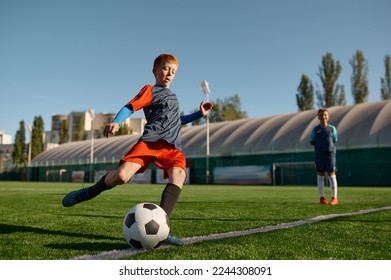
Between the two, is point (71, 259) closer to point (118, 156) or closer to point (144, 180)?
point (144, 180)

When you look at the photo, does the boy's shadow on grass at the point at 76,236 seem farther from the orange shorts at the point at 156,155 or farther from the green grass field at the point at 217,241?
the orange shorts at the point at 156,155

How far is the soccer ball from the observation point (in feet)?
8.68

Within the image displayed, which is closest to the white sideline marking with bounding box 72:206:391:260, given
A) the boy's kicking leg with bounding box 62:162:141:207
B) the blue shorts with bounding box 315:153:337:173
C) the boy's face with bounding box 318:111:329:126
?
the boy's kicking leg with bounding box 62:162:141:207

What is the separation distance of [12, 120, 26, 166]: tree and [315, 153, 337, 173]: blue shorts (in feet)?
191

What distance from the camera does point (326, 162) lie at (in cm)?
728

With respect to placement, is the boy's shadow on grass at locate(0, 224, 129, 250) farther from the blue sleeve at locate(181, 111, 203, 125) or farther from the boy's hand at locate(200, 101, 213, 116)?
the boy's hand at locate(200, 101, 213, 116)

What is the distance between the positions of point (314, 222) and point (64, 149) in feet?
173

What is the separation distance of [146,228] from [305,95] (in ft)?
139

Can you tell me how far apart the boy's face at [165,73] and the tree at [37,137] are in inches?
2340

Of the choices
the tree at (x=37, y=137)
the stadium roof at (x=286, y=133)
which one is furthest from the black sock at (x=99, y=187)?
the tree at (x=37, y=137)

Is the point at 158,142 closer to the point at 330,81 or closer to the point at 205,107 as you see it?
the point at 205,107

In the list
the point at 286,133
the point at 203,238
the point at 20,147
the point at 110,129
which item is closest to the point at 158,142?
the point at 110,129

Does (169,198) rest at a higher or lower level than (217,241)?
higher
